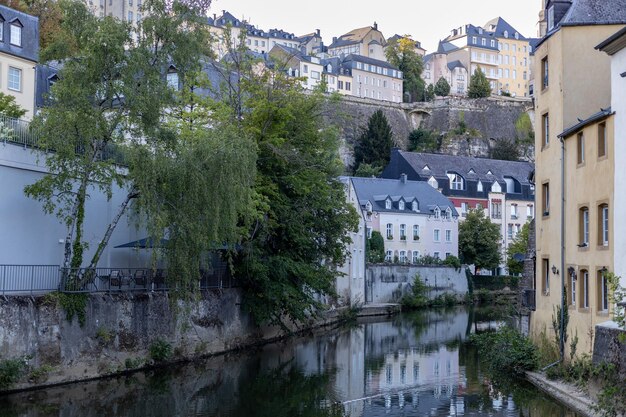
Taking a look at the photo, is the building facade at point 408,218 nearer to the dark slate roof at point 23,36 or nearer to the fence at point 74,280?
the dark slate roof at point 23,36

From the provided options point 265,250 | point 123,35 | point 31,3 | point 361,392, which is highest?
point 31,3

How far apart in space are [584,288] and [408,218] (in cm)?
4754

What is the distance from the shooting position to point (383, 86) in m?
128

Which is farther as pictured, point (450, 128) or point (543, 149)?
point (450, 128)

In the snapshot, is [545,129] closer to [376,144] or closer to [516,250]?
[516,250]

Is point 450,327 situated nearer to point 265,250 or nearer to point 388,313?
point 388,313

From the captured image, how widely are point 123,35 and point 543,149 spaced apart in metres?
14.0

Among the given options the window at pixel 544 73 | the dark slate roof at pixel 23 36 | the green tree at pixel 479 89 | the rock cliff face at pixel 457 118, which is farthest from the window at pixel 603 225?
the green tree at pixel 479 89

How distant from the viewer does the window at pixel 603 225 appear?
23.6 m

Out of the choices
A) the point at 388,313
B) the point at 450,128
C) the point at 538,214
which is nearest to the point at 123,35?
the point at 538,214

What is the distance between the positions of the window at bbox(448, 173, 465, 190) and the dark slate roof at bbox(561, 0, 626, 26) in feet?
193

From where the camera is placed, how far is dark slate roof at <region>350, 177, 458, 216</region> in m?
72.1

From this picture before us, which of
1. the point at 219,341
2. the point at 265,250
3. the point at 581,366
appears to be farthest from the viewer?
the point at 265,250

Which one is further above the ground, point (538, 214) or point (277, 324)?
point (538, 214)
